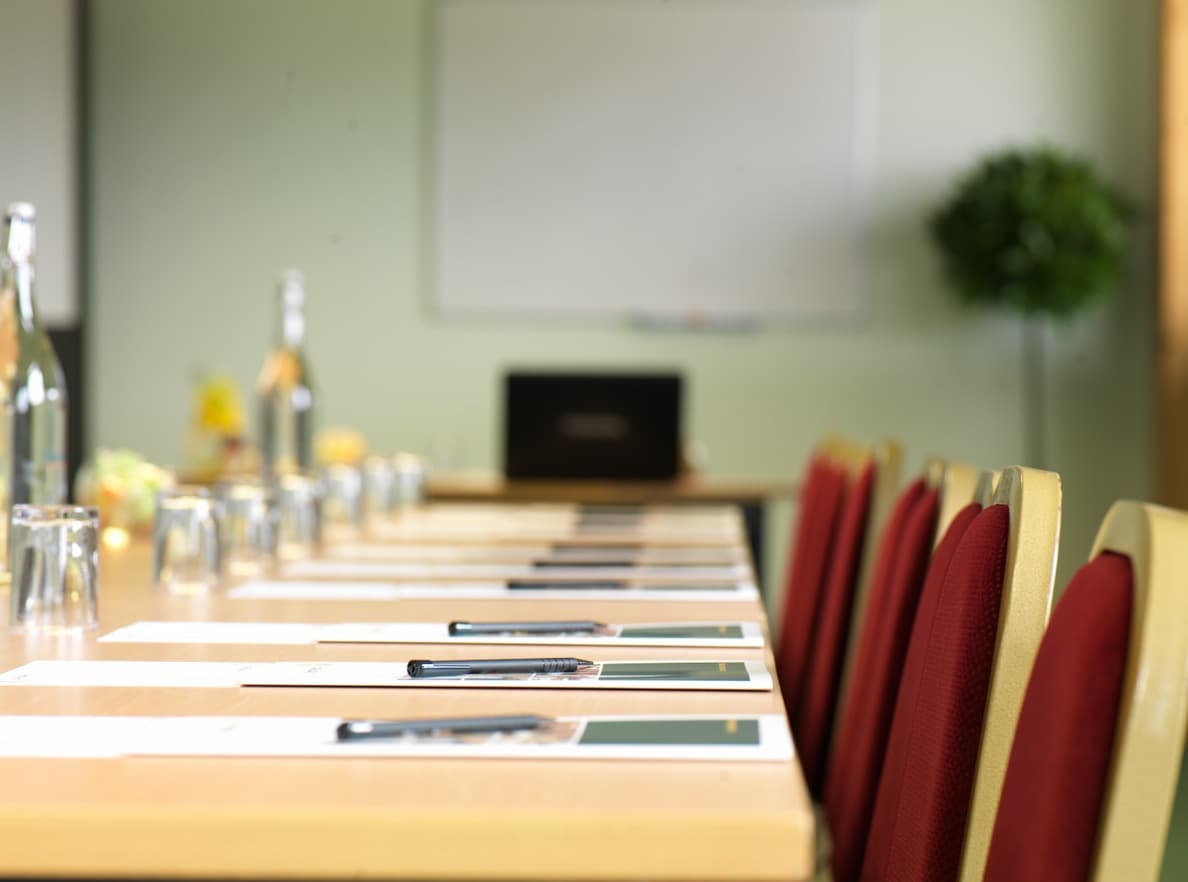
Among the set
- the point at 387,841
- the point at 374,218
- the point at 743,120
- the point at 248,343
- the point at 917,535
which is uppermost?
the point at 743,120

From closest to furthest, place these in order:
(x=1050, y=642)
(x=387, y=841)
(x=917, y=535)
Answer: (x=387, y=841), (x=1050, y=642), (x=917, y=535)

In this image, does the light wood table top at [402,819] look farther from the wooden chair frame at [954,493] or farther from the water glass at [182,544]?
the water glass at [182,544]

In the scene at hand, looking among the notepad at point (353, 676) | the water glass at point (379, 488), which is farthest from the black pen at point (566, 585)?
the water glass at point (379, 488)

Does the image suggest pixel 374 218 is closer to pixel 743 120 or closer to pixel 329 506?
pixel 743 120

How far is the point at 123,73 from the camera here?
7.16m

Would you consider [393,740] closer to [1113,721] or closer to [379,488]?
[1113,721]

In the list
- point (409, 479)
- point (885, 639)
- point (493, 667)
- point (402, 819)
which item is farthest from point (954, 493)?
point (409, 479)

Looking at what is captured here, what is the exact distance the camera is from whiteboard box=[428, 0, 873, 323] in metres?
6.97

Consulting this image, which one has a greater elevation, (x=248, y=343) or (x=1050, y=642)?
(x=248, y=343)

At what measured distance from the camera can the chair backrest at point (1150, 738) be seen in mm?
874

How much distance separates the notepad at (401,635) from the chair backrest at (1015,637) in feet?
1.12

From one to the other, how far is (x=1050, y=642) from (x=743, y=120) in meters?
6.22

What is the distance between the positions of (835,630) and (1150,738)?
1.52 m

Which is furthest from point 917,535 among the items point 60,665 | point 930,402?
point 930,402
